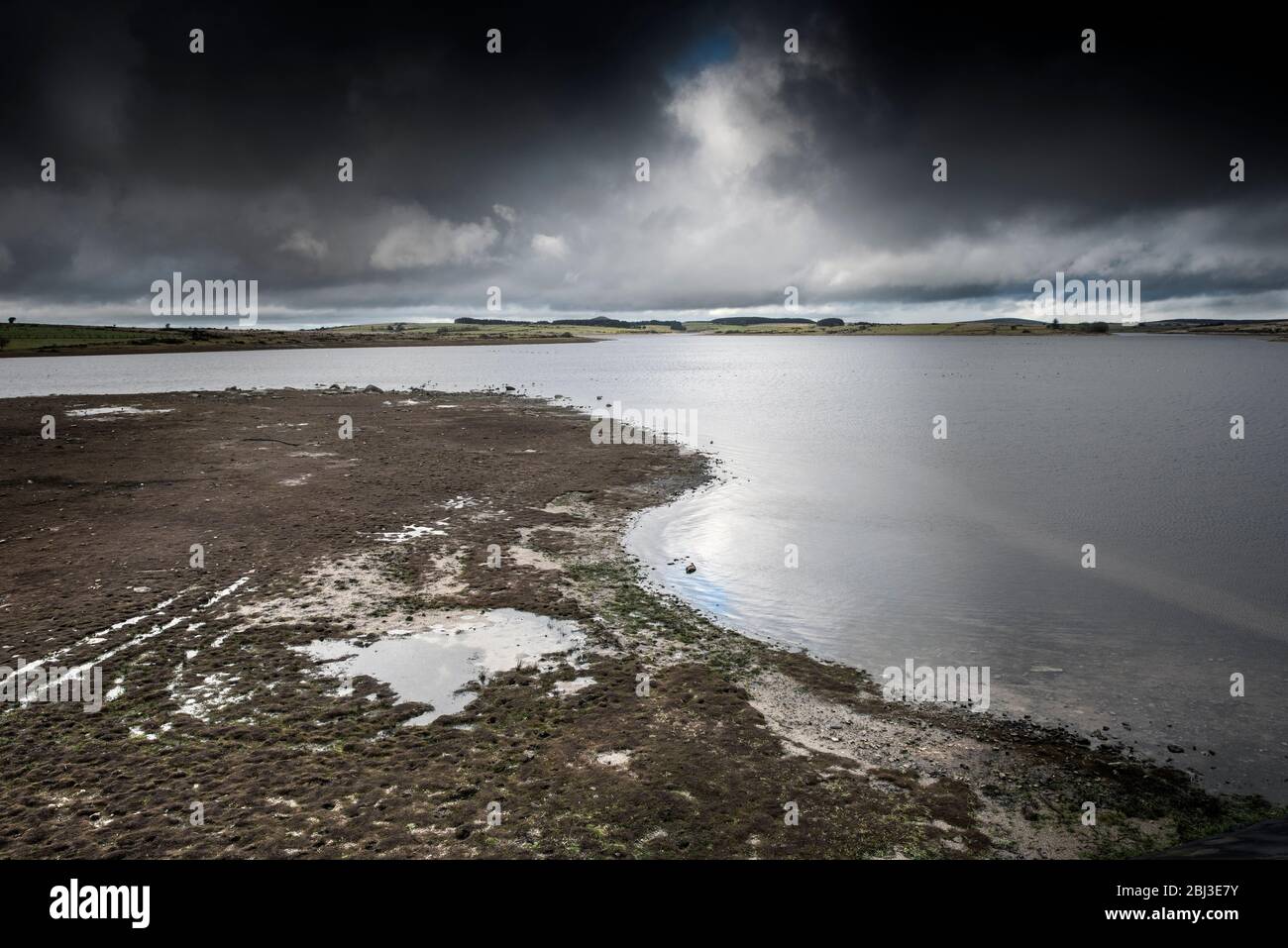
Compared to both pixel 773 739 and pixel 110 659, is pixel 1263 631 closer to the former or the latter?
pixel 773 739

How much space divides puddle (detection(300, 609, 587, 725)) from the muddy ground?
9.7 inches

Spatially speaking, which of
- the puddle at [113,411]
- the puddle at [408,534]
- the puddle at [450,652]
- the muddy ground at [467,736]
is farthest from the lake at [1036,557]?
the puddle at [113,411]

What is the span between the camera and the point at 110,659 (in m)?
12.2

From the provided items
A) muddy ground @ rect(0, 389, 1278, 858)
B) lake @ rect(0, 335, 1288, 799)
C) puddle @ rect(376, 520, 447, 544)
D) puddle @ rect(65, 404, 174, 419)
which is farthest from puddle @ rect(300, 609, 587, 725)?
puddle @ rect(65, 404, 174, 419)

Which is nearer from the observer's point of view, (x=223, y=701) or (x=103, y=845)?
(x=103, y=845)

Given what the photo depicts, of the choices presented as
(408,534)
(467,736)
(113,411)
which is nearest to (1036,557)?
(467,736)

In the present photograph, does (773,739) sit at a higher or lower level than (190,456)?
lower

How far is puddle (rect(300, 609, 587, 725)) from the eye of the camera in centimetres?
1172

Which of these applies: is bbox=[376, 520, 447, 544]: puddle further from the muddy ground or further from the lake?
the lake

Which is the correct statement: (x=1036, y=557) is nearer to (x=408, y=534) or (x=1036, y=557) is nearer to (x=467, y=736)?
(x=467, y=736)

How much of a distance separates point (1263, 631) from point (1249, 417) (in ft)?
134

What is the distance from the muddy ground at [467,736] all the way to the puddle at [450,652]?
25 cm
